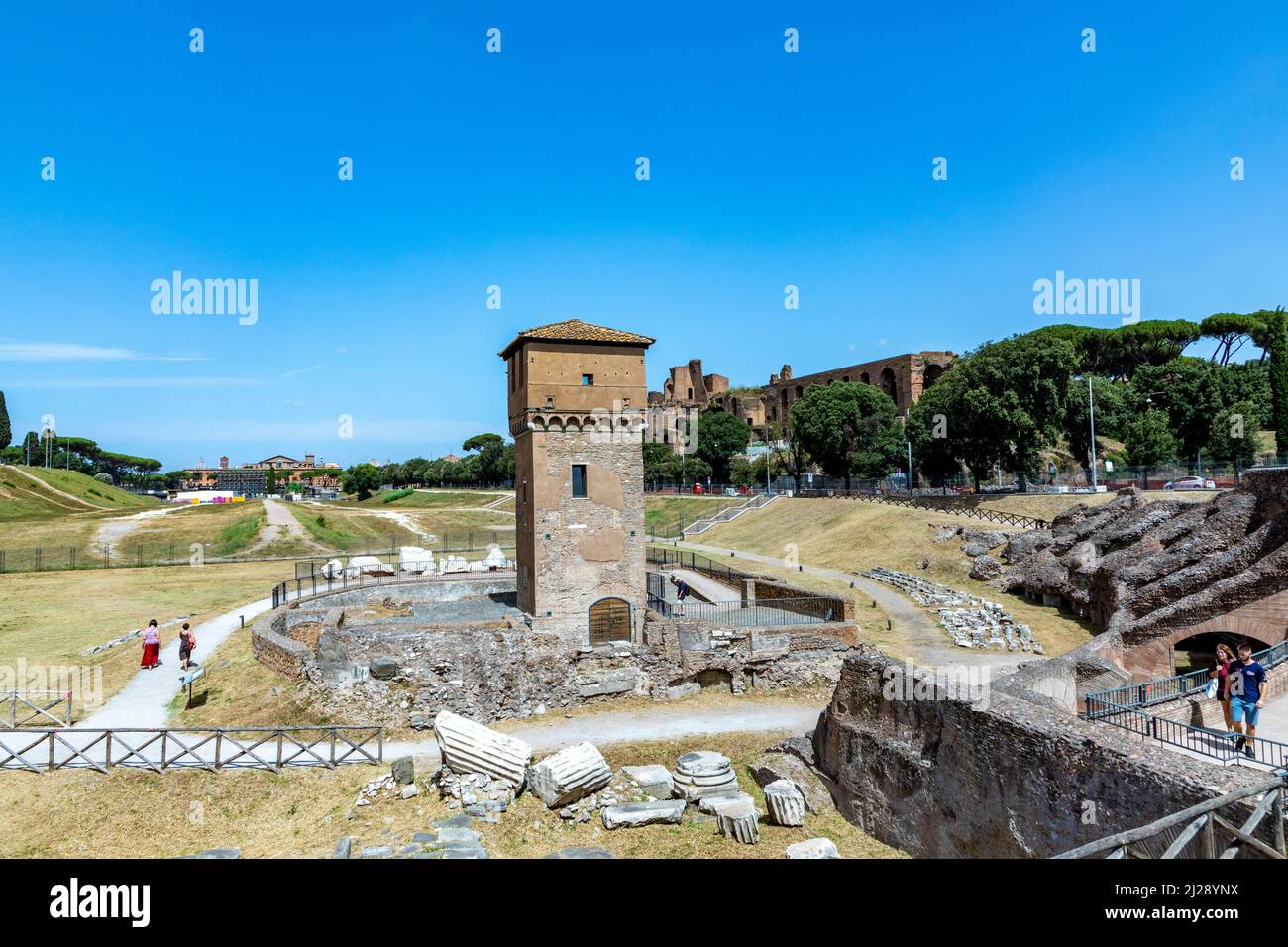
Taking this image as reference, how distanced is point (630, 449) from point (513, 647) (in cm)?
799

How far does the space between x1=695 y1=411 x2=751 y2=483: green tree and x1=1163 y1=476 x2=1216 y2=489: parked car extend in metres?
54.7

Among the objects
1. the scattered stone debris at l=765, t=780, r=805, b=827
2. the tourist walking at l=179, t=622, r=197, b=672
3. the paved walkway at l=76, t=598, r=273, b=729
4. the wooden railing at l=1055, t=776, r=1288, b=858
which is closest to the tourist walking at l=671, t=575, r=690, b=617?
the scattered stone debris at l=765, t=780, r=805, b=827

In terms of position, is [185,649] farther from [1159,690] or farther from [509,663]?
[1159,690]

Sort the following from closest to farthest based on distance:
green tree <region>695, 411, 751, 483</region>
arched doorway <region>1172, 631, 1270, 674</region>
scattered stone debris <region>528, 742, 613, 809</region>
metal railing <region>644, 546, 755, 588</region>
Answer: scattered stone debris <region>528, 742, 613, 809</region>
arched doorway <region>1172, 631, 1270, 674</region>
metal railing <region>644, 546, 755, 588</region>
green tree <region>695, 411, 751, 483</region>

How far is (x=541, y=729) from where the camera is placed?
70.4 ft

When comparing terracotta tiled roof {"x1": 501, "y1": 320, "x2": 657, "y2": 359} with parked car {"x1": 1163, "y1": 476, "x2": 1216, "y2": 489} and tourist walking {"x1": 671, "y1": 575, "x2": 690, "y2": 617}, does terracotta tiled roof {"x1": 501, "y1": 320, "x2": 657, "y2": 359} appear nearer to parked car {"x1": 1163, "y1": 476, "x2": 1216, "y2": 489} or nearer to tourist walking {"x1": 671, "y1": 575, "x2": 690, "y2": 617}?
tourist walking {"x1": 671, "y1": 575, "x2": 690, "y2": 617}

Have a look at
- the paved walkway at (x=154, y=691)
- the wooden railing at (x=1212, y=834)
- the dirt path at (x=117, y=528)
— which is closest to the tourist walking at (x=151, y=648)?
the paved walkway at (x=154, y=691)

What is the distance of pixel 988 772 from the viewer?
11961mm

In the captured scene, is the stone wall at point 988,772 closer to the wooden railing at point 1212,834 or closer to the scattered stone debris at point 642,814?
the wooden railing at point 1212,834

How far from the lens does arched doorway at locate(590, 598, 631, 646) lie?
1055 inches

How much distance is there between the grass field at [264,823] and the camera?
44.2 feet
